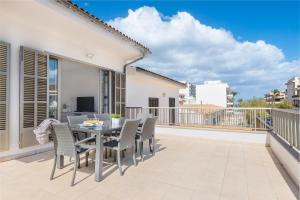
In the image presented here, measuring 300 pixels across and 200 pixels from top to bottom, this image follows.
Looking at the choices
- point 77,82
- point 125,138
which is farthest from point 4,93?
point 77,82

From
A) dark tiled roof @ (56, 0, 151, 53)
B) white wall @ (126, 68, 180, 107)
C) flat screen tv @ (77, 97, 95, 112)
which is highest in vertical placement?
dark tiled roof @ (56, 0, 151, 53)

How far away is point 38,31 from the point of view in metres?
4.04

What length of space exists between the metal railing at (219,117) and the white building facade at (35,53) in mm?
3332

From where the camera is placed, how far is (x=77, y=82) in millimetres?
7484

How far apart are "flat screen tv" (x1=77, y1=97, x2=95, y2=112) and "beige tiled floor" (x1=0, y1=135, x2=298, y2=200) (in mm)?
3016

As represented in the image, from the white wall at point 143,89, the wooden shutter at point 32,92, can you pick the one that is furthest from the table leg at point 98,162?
the white wall at point 143,89

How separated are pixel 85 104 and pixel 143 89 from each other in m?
3.24

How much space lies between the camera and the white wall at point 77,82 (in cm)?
683

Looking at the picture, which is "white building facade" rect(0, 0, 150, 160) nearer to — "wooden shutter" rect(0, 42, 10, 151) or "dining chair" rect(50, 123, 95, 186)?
"wooden shutter" rect(0, 42, 10, 151)

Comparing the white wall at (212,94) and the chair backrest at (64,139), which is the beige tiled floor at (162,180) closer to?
the chair backrest at (64,139)

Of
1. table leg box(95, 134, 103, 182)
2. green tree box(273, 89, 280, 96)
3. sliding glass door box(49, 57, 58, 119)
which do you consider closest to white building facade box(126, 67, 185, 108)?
sliding glass door box(49, 57, 58, 119)

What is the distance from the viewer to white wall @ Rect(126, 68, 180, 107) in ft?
26.3

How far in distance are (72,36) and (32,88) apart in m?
1.80

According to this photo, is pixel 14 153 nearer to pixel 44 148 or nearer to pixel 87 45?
pixel 44 148
